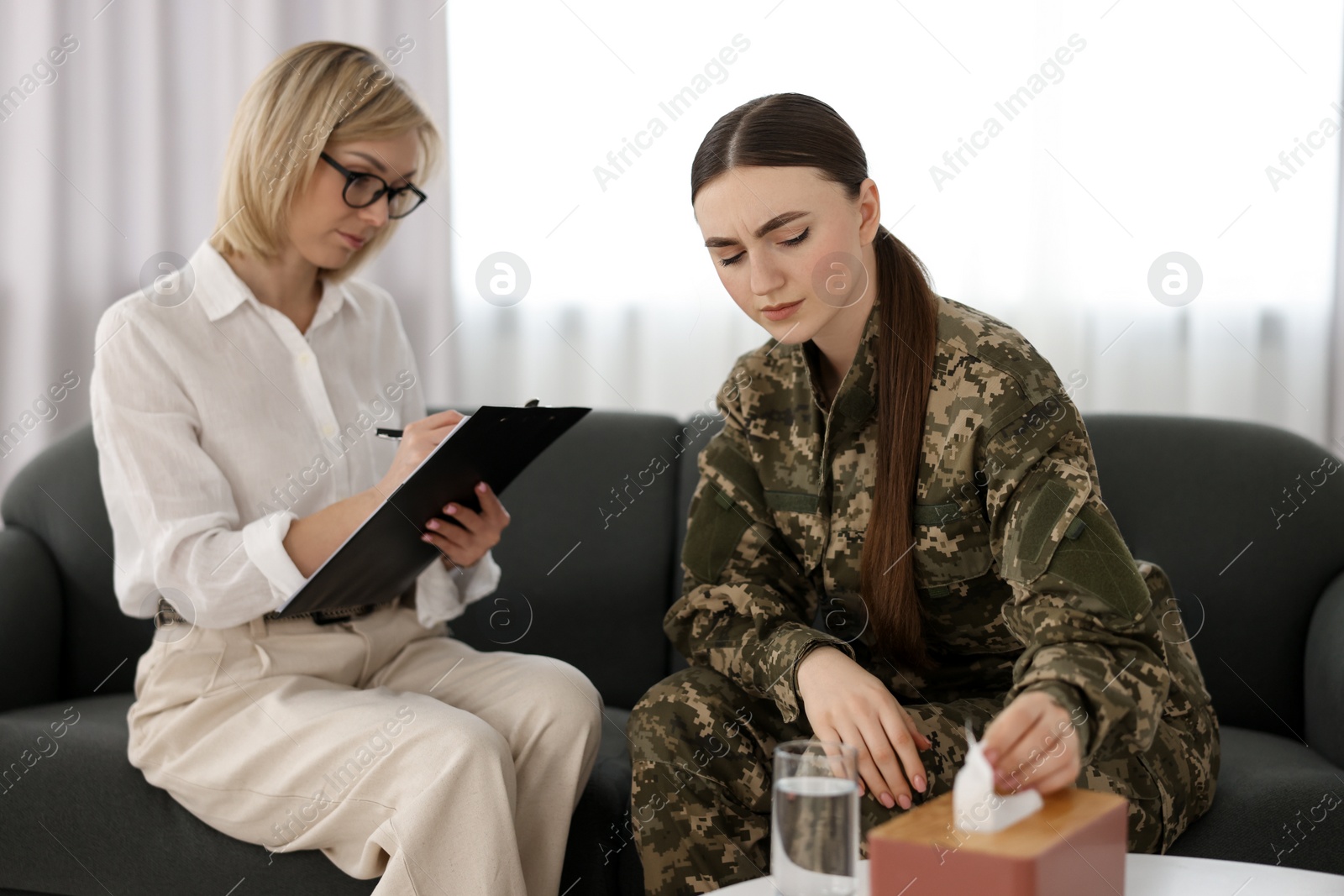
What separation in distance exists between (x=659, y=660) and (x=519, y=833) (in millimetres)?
540

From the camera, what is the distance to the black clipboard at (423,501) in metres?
1.13

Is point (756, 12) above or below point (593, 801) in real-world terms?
above

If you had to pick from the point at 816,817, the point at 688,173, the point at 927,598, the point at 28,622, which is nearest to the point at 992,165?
the point at 688,173

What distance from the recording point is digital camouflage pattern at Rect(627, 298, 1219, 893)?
1.00 m

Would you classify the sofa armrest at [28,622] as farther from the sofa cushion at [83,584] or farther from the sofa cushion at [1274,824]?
the sofa cushion at [1274,824]

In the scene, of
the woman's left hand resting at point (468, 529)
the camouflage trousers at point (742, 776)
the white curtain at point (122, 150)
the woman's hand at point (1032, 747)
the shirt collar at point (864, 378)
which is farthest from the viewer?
the white curtain at point (122, 150)

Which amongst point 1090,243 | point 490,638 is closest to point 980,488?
point 490,638

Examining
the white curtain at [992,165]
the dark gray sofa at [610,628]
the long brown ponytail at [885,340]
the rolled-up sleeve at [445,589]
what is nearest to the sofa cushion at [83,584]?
the dark gray sofa at [610,628]

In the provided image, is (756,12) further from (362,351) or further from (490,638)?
(490,638)

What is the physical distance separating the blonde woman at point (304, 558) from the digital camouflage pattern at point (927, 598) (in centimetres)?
18

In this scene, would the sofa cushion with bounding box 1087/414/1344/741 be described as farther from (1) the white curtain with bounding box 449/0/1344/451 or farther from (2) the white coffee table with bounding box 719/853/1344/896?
(2) the white coffee table with bounding box 719/853/1344/896

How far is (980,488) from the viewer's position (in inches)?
45.1

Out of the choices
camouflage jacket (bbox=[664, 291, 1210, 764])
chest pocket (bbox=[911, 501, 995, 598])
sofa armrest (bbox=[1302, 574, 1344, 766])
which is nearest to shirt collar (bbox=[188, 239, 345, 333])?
camouflage jacket (bbox=[664, 291, 1210, 764])

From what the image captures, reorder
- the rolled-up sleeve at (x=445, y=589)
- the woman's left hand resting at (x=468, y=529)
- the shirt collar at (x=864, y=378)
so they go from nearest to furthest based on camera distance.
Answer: the shirt collar at (x=864, y=378), the woman's left hand resting at (x=468, y=529), the rolled-up sleeve at (x=445, y=589)
